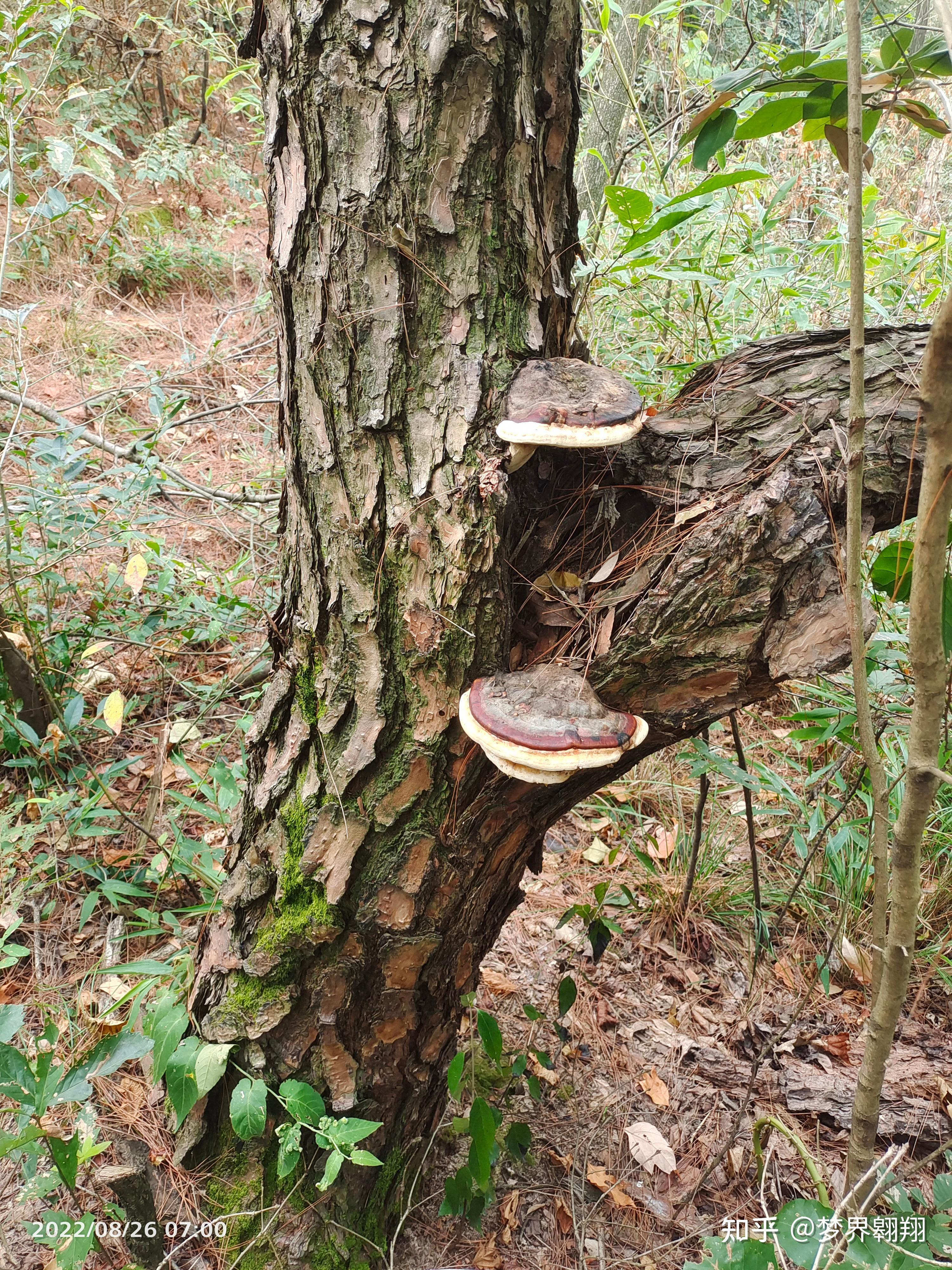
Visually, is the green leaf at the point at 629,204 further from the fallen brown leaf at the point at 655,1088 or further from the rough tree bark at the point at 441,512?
the fallen brown leaf at the point at 655,1088

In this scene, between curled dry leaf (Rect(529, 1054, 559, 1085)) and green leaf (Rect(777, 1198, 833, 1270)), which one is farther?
curled dry leaf (Rect(529, 1054, 559, 1085))

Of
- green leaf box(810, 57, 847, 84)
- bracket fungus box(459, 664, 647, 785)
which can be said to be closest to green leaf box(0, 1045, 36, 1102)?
bracket fungus box(459, 664, 647, 785)

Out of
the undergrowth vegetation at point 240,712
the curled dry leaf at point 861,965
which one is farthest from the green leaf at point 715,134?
the curled dry leaf at point 861,965

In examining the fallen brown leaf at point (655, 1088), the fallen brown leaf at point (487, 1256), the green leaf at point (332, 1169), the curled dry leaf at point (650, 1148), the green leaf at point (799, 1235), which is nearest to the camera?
the green leaf at point (799, 1235)

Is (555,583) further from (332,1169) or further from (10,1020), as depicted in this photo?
(10,1020)

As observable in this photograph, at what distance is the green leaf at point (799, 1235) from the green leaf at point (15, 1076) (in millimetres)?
1402

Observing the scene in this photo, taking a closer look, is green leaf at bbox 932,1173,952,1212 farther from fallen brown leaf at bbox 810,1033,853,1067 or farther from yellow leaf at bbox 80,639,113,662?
yellow leaf at bbox 80,639,113,662

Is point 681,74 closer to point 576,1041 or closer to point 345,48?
point 345,48

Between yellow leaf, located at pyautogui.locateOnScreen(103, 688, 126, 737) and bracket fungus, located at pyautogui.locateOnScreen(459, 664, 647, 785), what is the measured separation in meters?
1.47

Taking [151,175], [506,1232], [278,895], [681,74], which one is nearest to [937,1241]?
[506,1232]

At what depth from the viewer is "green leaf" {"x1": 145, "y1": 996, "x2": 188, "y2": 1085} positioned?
1729mm

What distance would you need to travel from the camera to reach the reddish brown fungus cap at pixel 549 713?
136 cm

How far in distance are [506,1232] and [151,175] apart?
7.92 metres

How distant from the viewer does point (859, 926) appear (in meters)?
2.96
